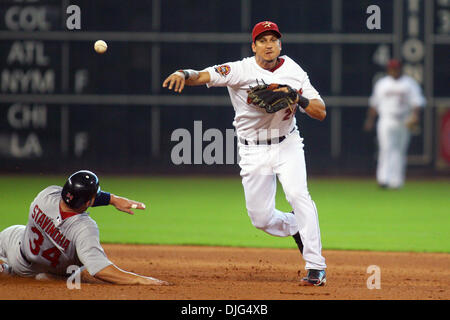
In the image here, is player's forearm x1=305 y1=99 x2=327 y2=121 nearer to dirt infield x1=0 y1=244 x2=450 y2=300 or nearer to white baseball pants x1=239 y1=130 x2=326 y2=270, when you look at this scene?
white baseball pants x1=239 y1=130 x2=326 y2=270

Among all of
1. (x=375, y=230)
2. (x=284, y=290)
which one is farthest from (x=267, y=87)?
(x=375, y=230)

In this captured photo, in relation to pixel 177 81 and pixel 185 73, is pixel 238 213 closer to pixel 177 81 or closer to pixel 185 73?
pixel 185 73

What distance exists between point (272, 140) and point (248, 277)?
42.3 inches

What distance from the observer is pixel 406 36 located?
1434 centimetres

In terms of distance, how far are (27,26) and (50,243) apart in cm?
913

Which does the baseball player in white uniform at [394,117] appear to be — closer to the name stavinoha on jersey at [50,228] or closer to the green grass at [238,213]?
the green grass at [238,213]

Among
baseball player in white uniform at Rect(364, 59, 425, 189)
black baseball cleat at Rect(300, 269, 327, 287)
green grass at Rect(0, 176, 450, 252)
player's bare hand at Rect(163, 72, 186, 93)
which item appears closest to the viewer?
player's bare hand at Rect(163, 72, 186, 93)

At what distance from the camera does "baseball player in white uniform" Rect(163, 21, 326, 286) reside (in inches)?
212

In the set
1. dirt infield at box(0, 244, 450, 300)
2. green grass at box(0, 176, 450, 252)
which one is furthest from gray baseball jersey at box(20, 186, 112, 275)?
green grass at box(0, 176, 450, 252)

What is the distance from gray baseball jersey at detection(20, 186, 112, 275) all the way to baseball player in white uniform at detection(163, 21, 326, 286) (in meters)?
1.19

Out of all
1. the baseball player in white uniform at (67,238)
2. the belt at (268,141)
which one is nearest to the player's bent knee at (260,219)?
the belt at (268,141)

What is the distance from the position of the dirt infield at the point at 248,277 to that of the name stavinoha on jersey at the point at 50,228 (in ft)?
0.96

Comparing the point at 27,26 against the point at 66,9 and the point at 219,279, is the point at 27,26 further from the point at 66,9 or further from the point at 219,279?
the point at 219,279

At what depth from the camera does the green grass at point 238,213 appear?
838cm
